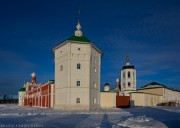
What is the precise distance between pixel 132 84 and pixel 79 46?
115 feet

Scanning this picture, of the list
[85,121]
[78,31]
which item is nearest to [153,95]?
[78,31]

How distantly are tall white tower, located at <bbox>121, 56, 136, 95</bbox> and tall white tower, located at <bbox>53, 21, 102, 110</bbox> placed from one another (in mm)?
31352

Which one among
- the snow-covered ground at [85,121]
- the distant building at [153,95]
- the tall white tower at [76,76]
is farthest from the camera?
the distant building at [153,95]

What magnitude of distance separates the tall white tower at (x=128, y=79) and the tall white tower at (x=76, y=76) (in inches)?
1234

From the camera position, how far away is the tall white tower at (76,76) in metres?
32.4

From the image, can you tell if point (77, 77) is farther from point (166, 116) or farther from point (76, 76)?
point (166, 116)

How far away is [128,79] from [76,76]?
35.1 meters

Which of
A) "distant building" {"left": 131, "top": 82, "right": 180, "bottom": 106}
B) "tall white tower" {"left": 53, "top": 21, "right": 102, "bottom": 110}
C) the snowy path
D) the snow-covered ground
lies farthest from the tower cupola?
"distant building" {"left": 131, "top": 82, "right": 180, "bottom": 106}

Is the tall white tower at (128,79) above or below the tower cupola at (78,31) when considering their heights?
below

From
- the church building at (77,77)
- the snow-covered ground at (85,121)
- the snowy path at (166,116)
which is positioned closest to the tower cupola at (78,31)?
the church building at (77,77)

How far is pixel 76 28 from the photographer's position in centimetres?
3934

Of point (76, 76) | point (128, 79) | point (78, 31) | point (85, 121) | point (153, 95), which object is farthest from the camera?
point (128, 79)

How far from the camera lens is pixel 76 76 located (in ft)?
108

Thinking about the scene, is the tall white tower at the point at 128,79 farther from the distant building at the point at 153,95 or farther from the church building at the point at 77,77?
the church building at the point at 77,77
